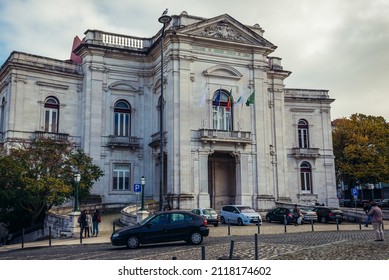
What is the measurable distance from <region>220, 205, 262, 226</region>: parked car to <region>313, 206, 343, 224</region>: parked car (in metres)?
5.94

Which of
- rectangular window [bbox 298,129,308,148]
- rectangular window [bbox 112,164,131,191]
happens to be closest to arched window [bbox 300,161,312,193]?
rectangular window [bbox 298,129,308,148]

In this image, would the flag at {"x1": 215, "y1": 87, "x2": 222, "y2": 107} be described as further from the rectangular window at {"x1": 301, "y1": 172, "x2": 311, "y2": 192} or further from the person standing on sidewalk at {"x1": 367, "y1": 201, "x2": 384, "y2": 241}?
the person standing on sidewalk at {"x1": 367, "y1": 201, "x2": 384, "y2": 241}

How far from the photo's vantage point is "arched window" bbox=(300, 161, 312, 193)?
1761 inches

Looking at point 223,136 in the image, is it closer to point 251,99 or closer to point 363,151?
point 251,99

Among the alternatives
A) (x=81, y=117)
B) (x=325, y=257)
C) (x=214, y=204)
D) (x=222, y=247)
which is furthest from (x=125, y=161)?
(x=325, y=257)

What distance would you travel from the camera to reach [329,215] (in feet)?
101

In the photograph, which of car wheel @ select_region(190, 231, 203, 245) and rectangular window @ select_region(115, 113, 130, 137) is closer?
car wheel @ select_region(190, 231, 203, 245)

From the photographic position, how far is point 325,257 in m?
11.7

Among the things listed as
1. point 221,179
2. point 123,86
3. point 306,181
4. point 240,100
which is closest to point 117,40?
point 123,86

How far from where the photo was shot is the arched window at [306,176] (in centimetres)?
4472

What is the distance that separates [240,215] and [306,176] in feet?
63.0

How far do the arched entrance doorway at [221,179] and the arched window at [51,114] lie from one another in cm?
1329

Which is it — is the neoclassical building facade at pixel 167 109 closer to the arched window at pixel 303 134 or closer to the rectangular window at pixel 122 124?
the rectangular window at pixel 122 124

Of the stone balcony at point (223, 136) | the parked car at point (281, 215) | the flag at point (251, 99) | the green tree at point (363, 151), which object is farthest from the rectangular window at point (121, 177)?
the green tree at point (363, 151)
